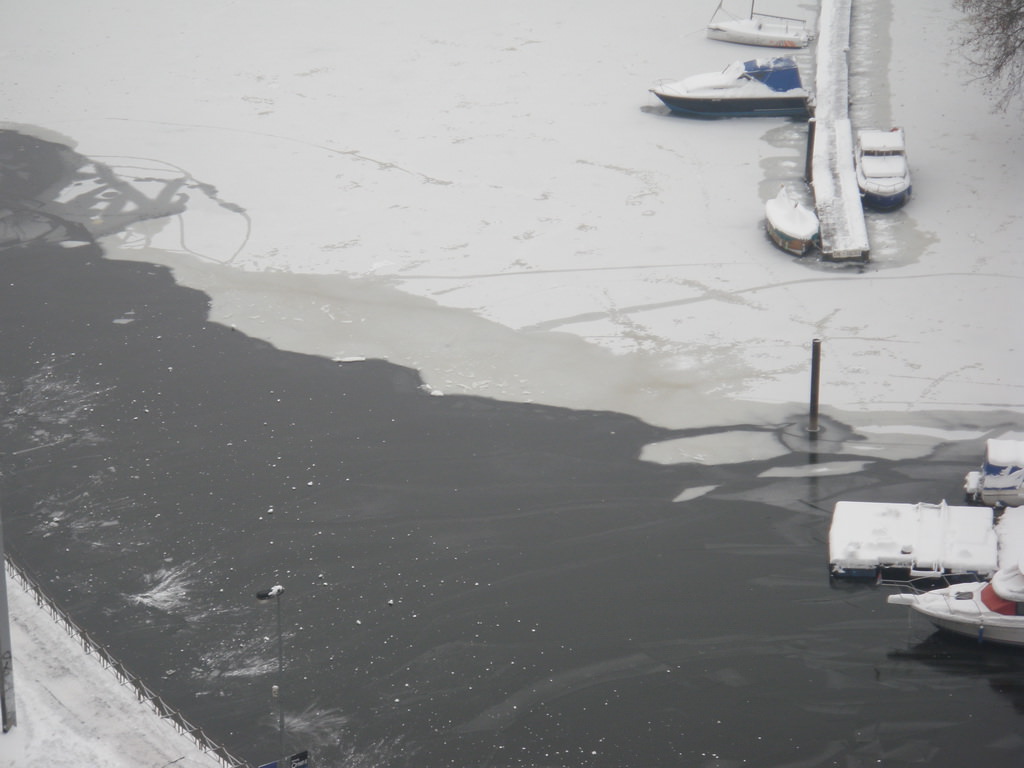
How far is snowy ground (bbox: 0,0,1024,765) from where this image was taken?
2492 cm

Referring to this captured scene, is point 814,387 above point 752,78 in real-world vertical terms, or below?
below

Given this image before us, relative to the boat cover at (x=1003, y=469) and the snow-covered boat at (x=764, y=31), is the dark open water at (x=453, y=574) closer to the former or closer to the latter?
the boat cover at (x=1003, y=469)

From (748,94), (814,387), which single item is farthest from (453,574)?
(748,94)

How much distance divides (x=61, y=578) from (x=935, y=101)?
84.4ft

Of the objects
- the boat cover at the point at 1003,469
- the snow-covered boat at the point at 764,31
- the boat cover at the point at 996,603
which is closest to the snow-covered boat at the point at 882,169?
the snow-covered boat at the point at 764,31

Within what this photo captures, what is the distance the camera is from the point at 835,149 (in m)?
32.6

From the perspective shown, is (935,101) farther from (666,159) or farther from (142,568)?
(142,568)

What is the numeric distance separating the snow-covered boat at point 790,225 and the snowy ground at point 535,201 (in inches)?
12.4

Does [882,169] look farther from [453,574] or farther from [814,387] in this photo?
[453,574]

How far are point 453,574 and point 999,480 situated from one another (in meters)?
8.49

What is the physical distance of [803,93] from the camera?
118 ft

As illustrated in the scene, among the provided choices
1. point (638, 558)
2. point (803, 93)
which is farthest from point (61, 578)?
point (803, 93)

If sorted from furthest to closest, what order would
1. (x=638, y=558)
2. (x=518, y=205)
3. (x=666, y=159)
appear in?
(x=666, y=159) < (x=518, y=205) < (x=638, y=558)

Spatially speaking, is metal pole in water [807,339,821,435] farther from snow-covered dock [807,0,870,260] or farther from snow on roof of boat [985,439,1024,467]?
snow-covered dock [807,0,870,260]
